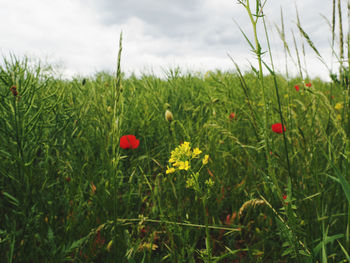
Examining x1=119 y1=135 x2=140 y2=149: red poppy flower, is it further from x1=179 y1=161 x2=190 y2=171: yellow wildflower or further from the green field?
x1=179 y1=161 x2=190 y2=171: yellow wildflower

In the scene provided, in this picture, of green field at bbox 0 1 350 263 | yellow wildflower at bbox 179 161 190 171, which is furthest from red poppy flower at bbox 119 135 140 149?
yellow wildflower at bbox 179 161 190 171

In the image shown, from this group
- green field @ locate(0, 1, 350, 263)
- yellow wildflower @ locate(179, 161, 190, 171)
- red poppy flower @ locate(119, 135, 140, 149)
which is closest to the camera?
yellow wildflower @ locate(179, 161, 190, 171)

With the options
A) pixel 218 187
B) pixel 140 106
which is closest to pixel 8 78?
pixel 140 106

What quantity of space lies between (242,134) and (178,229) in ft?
3.50

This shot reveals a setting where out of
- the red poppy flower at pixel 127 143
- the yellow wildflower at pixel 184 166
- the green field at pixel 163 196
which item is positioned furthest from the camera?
the red poppy flower at pixel 127 143

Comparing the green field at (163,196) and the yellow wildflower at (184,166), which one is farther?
the green field at (163,196)

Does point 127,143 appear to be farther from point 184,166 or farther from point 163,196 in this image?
point 184,166

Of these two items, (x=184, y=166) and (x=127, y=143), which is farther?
(x=127, y=143)

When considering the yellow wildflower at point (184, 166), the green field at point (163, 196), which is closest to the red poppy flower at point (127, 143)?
the green field at point (163, 196)

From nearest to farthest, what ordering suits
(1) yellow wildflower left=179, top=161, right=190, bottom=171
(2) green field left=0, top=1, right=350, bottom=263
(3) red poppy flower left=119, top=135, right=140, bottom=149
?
1. (1) yellow wildflower left=179, top=161, right=190, bottom=171
2. (2) green field left=0, top=1, right=350, bottom=263
3. (3) red poppy flower left=119, top=135, right=140, bottom=149

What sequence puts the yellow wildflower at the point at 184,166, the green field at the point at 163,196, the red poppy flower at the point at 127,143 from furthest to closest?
the red poppy flower at the point at 127,143, the green field at the point at 163,196, the yellow wildflower at the point at 184,166

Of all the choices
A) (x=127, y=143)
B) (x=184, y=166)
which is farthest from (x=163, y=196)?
(x=184, y=166)

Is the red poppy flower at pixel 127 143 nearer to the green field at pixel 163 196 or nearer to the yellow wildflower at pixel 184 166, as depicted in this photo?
the green field at pixel 163 196

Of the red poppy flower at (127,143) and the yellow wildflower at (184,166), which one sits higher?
the red poppy flower at (127,143)
